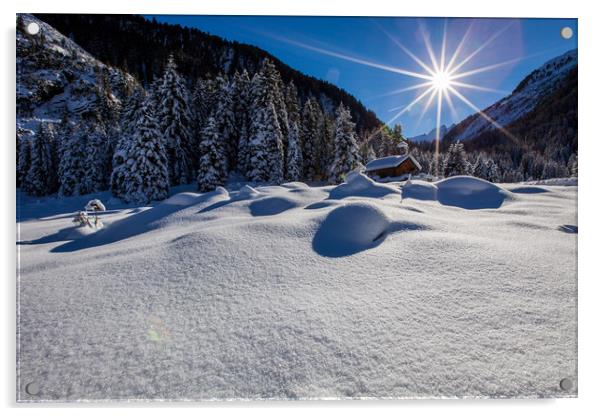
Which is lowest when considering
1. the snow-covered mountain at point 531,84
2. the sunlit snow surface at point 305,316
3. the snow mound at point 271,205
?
the sunlit snow surface at point 305,316

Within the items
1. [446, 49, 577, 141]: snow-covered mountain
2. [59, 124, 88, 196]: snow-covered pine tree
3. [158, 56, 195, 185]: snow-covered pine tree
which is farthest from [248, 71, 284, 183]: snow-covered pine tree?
[59, 124, 88, 196]: snow-covered pine tree

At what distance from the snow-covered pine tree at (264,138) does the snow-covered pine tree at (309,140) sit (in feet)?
24.4

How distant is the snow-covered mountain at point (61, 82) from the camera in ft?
11.5

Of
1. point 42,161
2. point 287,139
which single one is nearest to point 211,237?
point 287,139

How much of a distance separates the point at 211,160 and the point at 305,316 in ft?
74.4

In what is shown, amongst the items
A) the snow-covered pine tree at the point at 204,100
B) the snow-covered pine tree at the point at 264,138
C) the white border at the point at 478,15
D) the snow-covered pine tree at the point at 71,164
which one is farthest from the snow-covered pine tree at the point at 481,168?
the snow-covered pine tree at the point at 71,164

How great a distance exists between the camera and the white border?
114 inches

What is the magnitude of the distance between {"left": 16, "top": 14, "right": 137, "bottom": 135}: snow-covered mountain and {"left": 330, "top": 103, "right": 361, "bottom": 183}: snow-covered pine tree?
67.8 feet

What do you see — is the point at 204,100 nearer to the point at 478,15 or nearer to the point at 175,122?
the point at 175,122

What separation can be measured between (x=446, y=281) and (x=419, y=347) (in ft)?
2.75

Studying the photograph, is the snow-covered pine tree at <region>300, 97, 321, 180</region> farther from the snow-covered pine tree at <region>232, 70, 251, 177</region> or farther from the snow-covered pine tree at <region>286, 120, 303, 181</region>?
the snow-covered pine tree at <region>232, 70, 251, 177</region>

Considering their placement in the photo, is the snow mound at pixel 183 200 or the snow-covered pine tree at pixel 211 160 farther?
the snow-covered pine tree at pixel 211 160

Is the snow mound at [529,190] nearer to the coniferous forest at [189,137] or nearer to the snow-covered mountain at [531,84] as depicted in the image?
the snow-covered mountain at [531,84]

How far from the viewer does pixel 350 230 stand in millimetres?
3609
